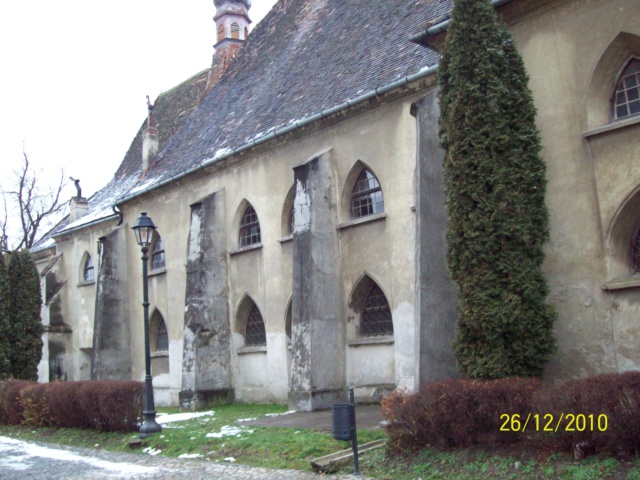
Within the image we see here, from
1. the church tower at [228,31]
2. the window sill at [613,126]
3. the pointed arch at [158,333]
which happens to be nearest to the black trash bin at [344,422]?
the window sill at [613,126]

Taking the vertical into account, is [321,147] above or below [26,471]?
above

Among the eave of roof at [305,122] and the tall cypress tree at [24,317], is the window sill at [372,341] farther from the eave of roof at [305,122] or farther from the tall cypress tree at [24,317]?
the tall cypress tree at [24,317]

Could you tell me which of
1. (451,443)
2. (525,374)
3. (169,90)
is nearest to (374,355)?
(525,374)

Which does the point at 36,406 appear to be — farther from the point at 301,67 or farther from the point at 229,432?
the point at 301,67

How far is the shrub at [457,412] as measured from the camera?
8336mm

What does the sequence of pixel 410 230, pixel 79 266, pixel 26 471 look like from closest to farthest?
pixel 26 471 < pixel 410 230 < pixel 79 266

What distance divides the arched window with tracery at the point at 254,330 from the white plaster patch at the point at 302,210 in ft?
12.9

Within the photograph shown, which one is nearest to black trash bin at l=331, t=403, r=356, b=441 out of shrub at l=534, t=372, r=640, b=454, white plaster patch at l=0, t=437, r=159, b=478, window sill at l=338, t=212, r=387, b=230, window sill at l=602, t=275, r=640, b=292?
shrub at l=534, t=372, r=640, b=454

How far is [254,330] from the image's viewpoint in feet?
62.8

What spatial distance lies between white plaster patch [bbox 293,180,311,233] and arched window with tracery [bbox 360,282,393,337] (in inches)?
83.4

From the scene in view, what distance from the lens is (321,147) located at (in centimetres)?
1709

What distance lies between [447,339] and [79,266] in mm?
20334

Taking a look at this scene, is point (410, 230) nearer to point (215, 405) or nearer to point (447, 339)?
point (447, 339)

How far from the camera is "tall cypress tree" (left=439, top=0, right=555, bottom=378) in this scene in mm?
10016
